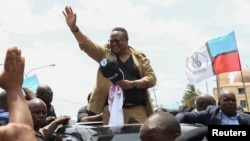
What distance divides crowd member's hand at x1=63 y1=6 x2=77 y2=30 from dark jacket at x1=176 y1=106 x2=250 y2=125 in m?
1.26

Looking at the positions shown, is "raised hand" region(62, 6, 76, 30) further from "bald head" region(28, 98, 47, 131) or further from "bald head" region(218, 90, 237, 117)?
"bald head" region(218, 90, 237, 117)

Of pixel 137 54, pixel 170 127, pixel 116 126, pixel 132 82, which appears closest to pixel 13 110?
pixel 170 127

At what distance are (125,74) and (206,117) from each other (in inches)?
36.6

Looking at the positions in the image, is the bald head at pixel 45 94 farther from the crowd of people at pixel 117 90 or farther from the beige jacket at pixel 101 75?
the beige jacket at pixel 101 75

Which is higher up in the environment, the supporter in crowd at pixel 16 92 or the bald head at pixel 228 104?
the supporter in crowd at pixel 16 92

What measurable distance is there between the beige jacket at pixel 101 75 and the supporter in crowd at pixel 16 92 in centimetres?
218

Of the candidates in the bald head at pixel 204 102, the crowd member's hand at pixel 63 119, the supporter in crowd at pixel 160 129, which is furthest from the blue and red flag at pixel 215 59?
the supporter in crowd at pixel 160 129

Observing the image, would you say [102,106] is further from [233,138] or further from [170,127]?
[170,127]

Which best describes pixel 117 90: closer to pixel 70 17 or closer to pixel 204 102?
pixel 70 17

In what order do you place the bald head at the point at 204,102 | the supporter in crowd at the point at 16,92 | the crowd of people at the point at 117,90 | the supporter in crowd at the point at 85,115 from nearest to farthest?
the supporter in crowd at the point at 16,92
the crowd of people at the point at 117,90
the supporter in crowd at the point at 85,115
the bald head at the point at 204,102

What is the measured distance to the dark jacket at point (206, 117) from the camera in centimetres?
466

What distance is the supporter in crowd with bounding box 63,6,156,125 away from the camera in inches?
177

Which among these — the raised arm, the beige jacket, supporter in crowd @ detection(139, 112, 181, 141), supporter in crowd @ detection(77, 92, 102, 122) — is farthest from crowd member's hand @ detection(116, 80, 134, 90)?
supporter in crowd @ detection(139, 112, 181, 141)

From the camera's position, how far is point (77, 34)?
14.9ft
